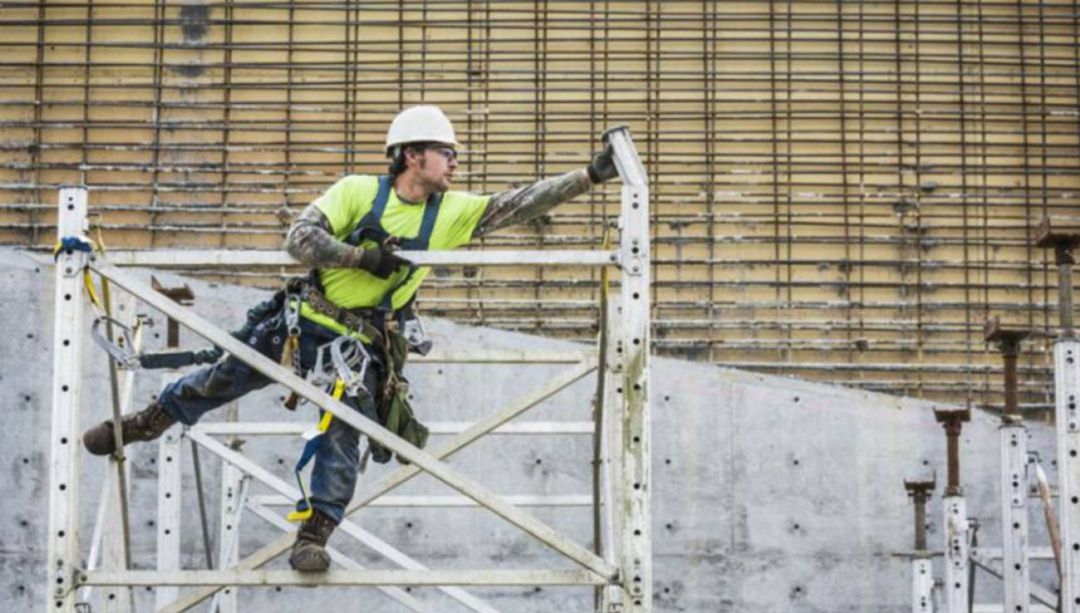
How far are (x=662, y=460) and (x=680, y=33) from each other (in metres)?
3.59

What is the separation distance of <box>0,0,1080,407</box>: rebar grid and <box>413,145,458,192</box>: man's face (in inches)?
302

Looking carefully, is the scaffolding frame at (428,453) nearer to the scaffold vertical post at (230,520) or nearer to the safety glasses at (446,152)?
the safety glasses at (446,152)

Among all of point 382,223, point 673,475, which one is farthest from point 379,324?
point 673,475

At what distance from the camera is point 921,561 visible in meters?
14.8

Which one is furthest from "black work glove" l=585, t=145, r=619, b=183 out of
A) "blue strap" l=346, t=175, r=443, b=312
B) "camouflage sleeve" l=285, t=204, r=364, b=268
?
"camouflage sleeve" l=285, t=204, r=364, b=268

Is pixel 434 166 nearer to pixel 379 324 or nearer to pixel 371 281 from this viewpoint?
pixel 371 281

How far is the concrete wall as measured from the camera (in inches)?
664

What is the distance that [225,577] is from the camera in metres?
9.64

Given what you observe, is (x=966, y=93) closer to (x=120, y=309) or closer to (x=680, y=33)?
(x=680, y=33)

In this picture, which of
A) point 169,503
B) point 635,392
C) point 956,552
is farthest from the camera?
point 956,552

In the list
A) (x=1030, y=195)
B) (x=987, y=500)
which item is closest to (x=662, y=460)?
(x=987, y=500)

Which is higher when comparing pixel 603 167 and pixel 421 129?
pixel 421 129

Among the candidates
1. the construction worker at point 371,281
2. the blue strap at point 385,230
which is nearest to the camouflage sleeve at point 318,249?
the construction worker at point 371,281

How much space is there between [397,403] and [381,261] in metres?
0.79
